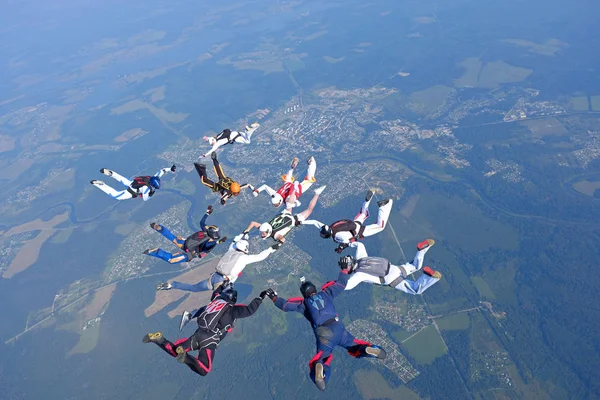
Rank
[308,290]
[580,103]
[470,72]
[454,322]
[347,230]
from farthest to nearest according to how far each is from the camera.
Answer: [470,72] → [580,103] → [454,322] → [347,230] → [308,290]

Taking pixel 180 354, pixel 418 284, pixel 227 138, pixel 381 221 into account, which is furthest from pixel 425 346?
pixel 180 354

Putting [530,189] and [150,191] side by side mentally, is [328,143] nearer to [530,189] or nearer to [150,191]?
[530,189]

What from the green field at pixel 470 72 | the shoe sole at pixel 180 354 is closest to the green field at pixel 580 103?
the green field at pixel 470 72

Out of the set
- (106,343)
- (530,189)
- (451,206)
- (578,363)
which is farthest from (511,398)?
(106,343)

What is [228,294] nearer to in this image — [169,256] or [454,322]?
[169,256]

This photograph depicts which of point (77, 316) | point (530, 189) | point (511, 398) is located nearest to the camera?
point (511, 398)

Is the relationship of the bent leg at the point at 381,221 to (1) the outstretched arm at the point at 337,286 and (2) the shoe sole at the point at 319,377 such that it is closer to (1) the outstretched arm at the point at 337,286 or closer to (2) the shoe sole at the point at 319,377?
(1) the outstretched arm at the point at 337,286

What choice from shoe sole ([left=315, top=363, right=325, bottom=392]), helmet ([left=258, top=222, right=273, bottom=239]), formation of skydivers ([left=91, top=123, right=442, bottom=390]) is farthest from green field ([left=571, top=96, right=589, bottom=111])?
shoe sole ([left=315, top=363, right=325, bottom=392])
